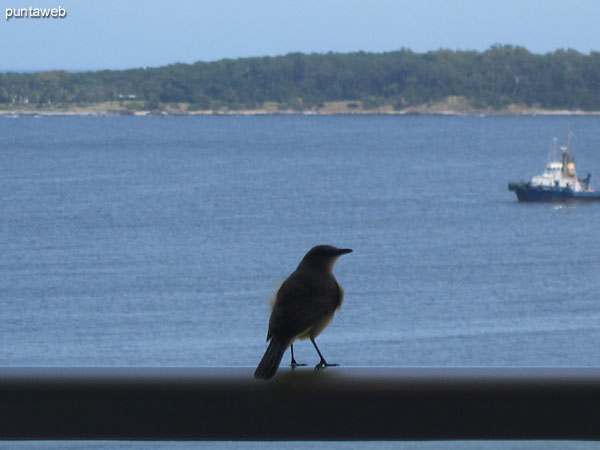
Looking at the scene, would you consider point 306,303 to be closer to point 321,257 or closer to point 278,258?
point 321,257

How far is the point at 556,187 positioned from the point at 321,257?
59.6m

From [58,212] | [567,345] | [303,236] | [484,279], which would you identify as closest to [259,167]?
[58,212]

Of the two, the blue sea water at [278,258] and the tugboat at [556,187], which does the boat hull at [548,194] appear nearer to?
the tugboat at [556,187]

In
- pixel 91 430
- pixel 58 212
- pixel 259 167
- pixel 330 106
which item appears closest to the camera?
pixel 91 430

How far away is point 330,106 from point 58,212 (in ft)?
231

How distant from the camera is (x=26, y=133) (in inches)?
5271

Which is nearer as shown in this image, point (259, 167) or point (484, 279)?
point (484, 279)

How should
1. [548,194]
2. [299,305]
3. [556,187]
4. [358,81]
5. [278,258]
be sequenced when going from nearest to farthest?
[299,305] → [278,258] → [556,187] → [548,194] → [358,81]

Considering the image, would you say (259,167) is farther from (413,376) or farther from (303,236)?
(413,376)

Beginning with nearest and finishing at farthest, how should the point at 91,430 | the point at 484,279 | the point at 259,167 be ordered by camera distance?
the point at 91,430
the point at 484,279
the point at 259,167

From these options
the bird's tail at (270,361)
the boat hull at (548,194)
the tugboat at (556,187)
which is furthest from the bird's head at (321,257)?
the boat hull at (548,194)

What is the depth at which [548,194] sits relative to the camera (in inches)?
2371

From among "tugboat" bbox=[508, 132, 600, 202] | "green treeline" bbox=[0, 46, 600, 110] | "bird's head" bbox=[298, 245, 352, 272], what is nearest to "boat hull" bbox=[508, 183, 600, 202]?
"tugboat" bbox=[508, 132, 600, 202]

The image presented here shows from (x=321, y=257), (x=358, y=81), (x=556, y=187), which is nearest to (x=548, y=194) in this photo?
(x=556, y=187)
